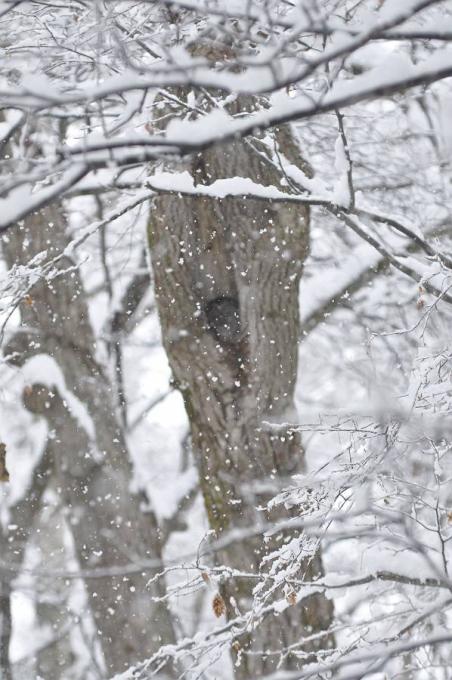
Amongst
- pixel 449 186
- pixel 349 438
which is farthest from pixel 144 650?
pixel 449 186

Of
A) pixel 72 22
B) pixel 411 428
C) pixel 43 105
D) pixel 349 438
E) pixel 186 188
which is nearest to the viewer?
pixel 43 105

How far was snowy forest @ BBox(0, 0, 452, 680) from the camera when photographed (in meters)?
2.11

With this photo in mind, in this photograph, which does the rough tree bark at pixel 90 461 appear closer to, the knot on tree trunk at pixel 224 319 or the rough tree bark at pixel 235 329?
the rough tree bark at pixel 235 329

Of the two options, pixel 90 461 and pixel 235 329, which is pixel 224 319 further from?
pixel 90 461

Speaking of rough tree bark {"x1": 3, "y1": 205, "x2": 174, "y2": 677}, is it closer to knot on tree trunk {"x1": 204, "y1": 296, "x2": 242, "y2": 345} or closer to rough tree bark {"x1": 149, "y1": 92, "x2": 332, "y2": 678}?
rough tree bark {"x1": 149, "y1": 92, "x2": 332, "y2": 678}

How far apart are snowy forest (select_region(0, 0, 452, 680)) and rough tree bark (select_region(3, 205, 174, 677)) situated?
16mm

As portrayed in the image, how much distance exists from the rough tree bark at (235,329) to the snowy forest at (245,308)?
0.04 feet

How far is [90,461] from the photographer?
6102 millimetres

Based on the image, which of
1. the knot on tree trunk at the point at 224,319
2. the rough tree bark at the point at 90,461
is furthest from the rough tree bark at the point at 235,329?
the rough tree bark at the point at 90,461

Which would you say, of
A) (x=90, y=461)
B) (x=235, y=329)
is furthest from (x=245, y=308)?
(x=90, y=461)

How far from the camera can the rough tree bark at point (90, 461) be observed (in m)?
5.82

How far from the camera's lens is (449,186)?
621cm

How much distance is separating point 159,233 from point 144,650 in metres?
2.80

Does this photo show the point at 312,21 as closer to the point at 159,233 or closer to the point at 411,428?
the point at 411,428
